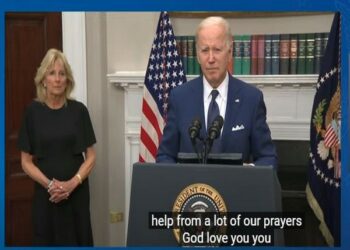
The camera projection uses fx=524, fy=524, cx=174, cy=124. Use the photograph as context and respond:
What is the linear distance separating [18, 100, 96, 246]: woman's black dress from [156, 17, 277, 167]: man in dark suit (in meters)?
0.65

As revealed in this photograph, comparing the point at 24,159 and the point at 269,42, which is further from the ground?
the point at 269,42

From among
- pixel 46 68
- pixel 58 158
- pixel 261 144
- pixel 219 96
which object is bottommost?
pixel 58 158

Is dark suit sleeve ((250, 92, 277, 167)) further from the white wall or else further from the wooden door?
the wooden door

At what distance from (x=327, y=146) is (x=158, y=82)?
0.81 metres

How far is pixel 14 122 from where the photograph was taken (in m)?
2.26

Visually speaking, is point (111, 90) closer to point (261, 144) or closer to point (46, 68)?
point (46, 68)

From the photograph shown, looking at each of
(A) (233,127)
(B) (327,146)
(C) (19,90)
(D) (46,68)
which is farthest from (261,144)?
(C) (19,90)

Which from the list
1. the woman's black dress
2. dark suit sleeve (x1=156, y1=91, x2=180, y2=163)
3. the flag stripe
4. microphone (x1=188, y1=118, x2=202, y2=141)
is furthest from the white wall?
microphone (x1=188, y1=118, x2=202, y2=141)

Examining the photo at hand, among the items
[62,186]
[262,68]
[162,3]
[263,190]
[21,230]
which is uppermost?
[162,3]

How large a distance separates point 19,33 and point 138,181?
138cm

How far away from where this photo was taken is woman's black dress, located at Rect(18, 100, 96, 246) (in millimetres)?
1953

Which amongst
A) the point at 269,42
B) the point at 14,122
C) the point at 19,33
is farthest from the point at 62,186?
the point at 269,42

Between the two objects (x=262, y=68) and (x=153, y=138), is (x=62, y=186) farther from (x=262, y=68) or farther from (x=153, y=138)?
(x=262, y=68)

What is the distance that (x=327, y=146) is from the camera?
6.99 feet
